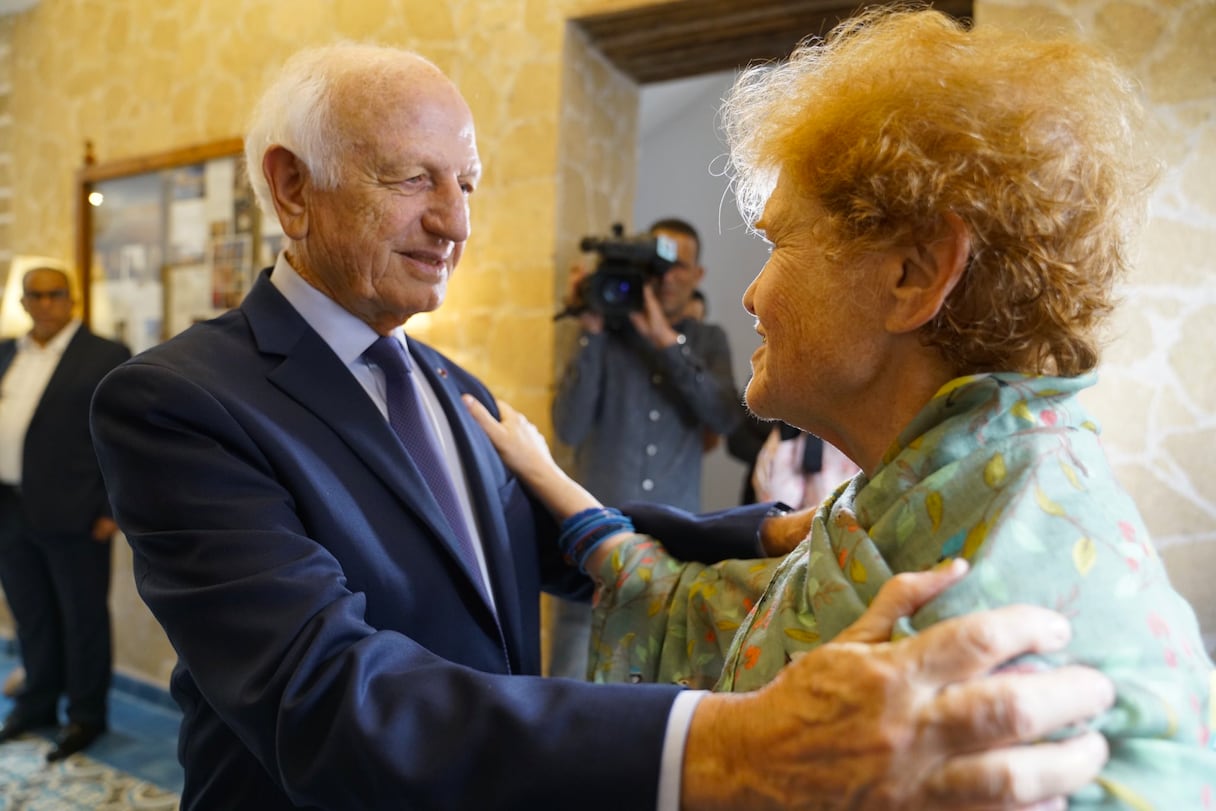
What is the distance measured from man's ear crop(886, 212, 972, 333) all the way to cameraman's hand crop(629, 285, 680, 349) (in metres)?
1.97

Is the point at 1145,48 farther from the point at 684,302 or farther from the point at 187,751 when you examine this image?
the point at 187,751

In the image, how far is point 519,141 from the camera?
10.2ft

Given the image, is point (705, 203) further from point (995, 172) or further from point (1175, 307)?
point (995, 172)

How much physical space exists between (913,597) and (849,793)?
0.46ft

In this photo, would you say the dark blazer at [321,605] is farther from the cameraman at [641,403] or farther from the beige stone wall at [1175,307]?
the beige stone wall at [1175,307]

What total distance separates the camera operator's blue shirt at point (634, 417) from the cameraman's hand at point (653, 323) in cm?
3

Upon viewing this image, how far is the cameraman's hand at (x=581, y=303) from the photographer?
9.39ft

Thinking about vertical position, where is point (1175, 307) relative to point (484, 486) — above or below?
above

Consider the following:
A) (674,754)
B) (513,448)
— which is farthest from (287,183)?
(674,754)

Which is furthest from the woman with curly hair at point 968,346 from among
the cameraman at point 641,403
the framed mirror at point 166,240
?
the framed mirror at point 166,240

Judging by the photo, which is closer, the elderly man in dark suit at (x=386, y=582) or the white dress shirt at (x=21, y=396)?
the elderly man in dark suit at (x=386, y=582)

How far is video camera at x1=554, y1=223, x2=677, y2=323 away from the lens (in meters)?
2.75

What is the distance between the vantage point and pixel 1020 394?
0.75 meters

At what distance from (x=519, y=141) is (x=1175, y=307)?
2051mm
